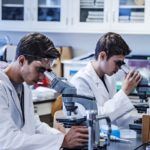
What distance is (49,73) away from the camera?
1.80 metres

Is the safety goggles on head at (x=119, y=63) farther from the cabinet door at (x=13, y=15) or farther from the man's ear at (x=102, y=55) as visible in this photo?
the cabinet door at (x=13, y=15)

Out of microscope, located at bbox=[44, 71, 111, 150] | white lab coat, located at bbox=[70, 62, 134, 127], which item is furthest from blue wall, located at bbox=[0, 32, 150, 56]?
microscope, located at bbox=[44, 71, 111, 150]

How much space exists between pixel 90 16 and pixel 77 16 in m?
0.13

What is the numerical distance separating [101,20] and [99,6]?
0.50 ft

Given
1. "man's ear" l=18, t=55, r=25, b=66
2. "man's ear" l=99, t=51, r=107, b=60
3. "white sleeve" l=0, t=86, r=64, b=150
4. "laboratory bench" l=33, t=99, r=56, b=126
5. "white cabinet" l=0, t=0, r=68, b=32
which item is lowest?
"laboratory bench" l=33, t=99, r=56, b=126

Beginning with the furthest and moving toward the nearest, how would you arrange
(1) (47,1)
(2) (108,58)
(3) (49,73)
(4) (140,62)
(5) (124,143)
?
(1) (47,1) < (4) (140,62) < (2) (108,58) < (5) (124,143) < (3) (49,73)

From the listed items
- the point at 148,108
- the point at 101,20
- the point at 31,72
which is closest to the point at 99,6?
the point at 101,20

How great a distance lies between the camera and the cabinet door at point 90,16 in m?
4.03

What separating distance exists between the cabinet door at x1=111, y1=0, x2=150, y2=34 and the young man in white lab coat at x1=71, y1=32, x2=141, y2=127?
4.66 feet

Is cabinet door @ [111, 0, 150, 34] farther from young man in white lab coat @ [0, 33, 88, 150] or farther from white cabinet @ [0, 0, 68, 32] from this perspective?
young man in white lab coat @ [0, 33, 88, 150]

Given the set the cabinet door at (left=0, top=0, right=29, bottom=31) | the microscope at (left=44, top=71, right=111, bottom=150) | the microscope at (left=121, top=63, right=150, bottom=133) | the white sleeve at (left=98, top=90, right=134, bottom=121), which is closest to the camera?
the microscope at (left=44, top=71, right=111, bottom=150)

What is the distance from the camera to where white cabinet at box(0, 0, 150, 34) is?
13.1 ft

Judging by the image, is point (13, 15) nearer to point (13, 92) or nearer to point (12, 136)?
point (13, 92)

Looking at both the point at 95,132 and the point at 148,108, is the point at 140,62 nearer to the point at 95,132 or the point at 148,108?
the point at 148,108
